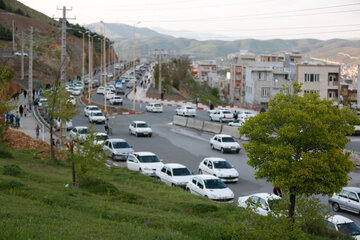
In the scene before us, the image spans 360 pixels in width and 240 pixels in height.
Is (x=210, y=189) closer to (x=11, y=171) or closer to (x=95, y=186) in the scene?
(x=95, y=186)

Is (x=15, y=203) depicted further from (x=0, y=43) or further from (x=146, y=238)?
(x=0, y=43)

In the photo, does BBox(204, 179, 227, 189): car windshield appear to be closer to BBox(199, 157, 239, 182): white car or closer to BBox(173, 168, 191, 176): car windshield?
BBox(173, 168, 191, 176): car windshield

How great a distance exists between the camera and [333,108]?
13742 mm

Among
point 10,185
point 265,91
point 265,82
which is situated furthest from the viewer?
point 265,91

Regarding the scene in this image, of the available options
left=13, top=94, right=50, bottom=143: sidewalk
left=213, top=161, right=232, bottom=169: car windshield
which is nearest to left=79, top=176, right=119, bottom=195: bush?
left=213, top=161, right=232, bottom=169: car windshield

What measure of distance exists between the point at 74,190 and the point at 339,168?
981cm

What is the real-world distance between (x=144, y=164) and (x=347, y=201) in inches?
458

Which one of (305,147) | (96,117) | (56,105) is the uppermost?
(56,105)

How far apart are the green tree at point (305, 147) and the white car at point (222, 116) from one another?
36.3m

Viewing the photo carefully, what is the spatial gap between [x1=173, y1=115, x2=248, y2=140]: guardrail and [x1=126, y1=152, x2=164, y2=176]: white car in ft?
45.3

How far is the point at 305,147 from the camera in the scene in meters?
13.8

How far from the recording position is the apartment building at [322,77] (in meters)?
72.9

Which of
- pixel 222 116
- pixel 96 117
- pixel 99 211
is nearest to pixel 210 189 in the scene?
pixel 99 211

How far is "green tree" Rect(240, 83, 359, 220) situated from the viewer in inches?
515
